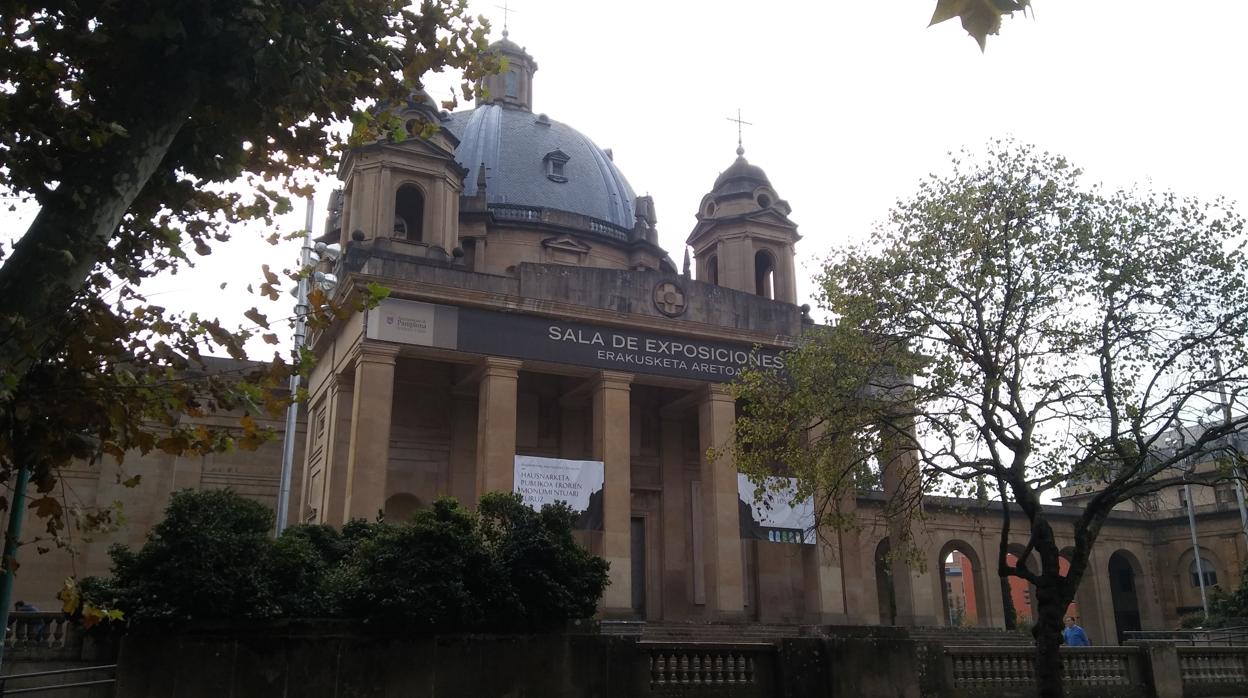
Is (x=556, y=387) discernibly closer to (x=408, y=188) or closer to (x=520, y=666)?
(x=408, y=188)

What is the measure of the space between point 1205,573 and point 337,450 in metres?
39.3

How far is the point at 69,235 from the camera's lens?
249 inches

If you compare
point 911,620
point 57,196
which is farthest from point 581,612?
point 911,620

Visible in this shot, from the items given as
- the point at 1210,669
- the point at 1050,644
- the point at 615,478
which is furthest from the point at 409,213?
the point at 1210,669

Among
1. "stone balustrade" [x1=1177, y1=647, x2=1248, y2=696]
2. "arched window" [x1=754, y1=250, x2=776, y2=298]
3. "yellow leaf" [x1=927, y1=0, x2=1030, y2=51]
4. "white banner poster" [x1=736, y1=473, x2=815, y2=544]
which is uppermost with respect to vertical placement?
"arched window" [x1=754, y1=250, x2=776, y2=298]

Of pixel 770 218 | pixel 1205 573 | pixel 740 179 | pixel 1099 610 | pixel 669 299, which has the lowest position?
pixel 1099 610

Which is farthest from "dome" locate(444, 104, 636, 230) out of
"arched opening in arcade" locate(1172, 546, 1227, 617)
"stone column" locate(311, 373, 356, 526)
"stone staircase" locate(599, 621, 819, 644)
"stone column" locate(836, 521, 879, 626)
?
"arched opening in arcade" locate(1172, 546, 1227, 617)

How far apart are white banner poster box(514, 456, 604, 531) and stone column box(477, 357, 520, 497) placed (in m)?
0.37

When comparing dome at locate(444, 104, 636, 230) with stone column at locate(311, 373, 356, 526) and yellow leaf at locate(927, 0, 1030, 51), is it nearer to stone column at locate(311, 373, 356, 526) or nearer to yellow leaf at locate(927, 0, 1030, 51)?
stone column at locate(311, 373, 356, 526)

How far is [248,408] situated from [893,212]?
1173 cm

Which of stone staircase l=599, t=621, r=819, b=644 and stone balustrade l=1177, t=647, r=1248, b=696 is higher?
stone staircase l=599, t=621, r=819, b=644

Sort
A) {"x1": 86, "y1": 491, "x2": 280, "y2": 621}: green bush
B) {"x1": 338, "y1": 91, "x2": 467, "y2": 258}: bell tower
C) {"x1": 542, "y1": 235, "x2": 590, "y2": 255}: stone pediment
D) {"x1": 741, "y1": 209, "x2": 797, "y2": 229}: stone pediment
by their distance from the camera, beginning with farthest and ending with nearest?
{"x1": 542, "y1": 235, "x2": 590, "y2": 255}: stone pediment
{"x1": 741, "y1": 209, "x2": 797, "y2": 229}: stone pediment
{"x1": 338, "y1": 91, "x2": 467, "y2": 258}: bell tower
{"x1": 86, "y1": 491, "x2": 280, "y2": 621}: green bush

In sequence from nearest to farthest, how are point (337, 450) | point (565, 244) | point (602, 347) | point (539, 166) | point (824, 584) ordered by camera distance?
1. point (337, 450)
2. point (602, 347)
3. point (824, 584)
4. point (565, 244)
5. point (539, 166)

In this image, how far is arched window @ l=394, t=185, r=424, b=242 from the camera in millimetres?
30944
